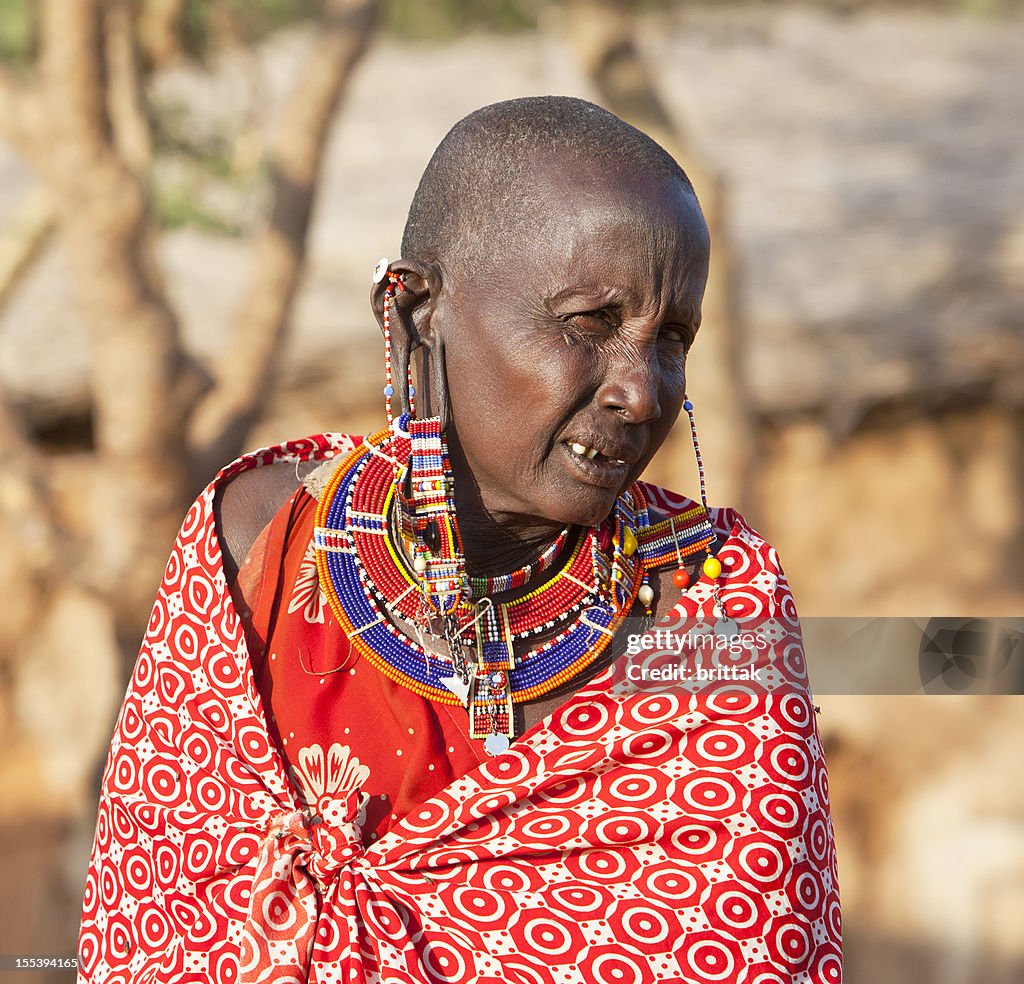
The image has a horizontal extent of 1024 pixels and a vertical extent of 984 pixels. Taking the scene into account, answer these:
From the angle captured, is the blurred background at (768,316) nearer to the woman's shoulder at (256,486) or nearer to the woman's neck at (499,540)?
the woman's shoulder at (256,486)

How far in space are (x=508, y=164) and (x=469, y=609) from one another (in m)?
0.63

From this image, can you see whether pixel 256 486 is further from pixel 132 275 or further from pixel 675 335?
pixel 132 275

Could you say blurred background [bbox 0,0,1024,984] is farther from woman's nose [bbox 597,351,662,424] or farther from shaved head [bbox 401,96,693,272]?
woman's nose [bbox 597,351,662,424]

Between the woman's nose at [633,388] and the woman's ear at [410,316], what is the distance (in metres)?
0.25

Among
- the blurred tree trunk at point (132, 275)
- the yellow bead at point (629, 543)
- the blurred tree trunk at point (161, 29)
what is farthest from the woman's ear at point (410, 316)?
the blurred tree trunk at point (161, 29)

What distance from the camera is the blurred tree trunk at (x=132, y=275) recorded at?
15.0 ft

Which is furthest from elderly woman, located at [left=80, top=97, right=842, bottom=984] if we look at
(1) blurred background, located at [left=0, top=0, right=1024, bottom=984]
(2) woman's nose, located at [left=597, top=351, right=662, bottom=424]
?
(1) blurred background, located at [left=0, top=0, right=1024, bottom=984]

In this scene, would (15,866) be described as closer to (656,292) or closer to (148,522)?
(148,522)

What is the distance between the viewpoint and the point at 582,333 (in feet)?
5.95

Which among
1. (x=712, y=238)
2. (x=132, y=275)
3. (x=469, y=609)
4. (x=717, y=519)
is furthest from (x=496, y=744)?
(x=712, y=238)

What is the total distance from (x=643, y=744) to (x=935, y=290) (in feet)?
19.7

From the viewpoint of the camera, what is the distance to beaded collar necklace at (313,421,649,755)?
1.99m

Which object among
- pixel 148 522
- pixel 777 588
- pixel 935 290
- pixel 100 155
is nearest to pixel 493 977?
pixel 777 588

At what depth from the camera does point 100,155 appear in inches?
181
